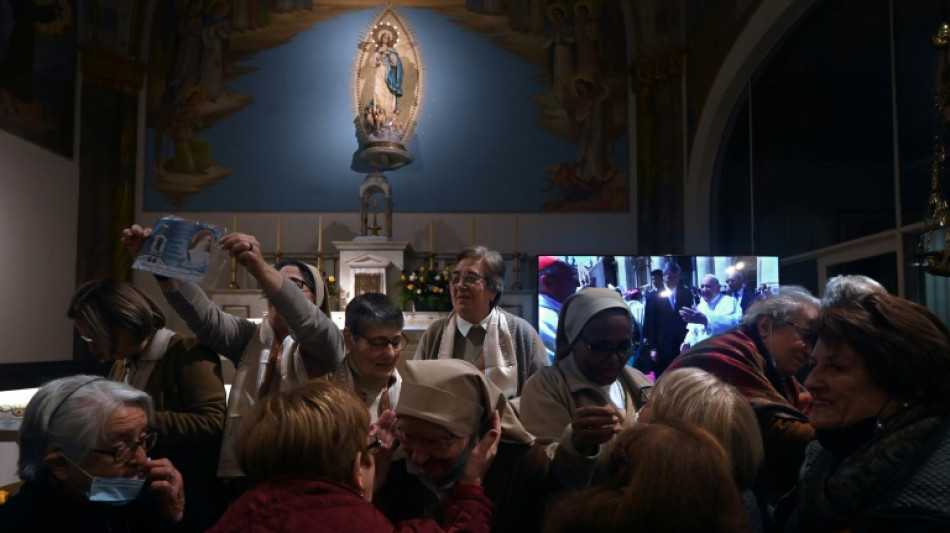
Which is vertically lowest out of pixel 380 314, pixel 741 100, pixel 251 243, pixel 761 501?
pixel 761 501

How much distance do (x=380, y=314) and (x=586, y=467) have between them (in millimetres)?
921

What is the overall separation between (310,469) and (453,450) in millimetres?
409

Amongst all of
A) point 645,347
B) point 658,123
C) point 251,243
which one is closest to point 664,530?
point 251,243

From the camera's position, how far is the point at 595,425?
1.95m

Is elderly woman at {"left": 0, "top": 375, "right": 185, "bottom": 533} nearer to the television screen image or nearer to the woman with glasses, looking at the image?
the woman with glasses

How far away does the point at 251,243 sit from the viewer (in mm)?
2576

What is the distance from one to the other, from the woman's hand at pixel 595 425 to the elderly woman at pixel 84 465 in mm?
1108

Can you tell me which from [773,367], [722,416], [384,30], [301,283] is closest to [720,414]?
[722,416]

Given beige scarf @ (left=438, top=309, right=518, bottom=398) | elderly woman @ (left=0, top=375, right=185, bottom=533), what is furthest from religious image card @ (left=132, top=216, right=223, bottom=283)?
beige scarf @ (left=438, top=309, right=518, bottom=398)

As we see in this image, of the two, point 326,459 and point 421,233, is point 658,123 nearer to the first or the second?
point 421,233

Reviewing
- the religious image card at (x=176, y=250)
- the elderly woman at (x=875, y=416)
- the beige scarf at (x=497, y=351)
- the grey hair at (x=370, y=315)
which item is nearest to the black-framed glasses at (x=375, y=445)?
the grey hair at (x=370, y=315)

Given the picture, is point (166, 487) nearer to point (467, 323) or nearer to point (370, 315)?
point (370, 315)

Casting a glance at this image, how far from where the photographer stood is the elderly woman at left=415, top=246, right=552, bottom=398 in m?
3.49

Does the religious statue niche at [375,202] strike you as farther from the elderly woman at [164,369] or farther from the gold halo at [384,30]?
the elderly woman at [164,369]
